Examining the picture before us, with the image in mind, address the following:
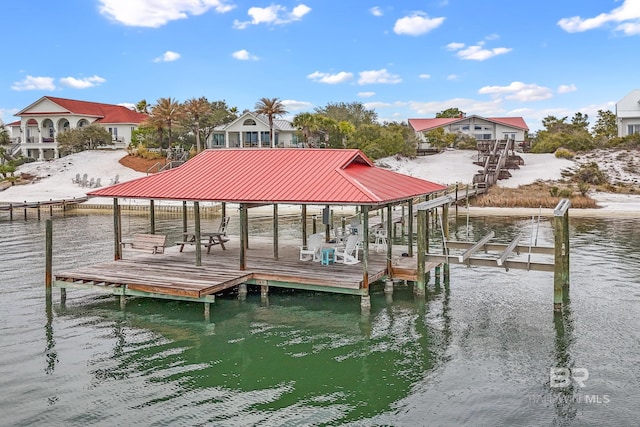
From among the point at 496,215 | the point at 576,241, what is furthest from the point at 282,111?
the point at 576,241

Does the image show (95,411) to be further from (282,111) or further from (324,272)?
(282,111)

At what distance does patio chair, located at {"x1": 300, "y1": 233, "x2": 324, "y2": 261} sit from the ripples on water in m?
1.18

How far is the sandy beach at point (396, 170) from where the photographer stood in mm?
52719

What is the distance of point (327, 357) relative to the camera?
13477 mm

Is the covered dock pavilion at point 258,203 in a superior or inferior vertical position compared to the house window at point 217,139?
inferior

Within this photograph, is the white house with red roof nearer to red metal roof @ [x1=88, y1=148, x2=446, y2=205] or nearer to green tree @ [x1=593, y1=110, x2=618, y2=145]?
green tree @ [x1=593, y1=110, x2=618, y2=145]

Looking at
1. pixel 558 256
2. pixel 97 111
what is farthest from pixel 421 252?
pixel 97 111

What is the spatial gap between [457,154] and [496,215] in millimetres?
23706

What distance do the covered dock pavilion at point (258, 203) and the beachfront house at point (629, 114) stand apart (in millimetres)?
59736

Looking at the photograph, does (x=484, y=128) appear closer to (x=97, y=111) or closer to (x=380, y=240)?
(x=97, y=111)

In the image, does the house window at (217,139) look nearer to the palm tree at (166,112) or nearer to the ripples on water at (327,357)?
the palm tree at (166,112)

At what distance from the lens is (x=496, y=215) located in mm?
43062

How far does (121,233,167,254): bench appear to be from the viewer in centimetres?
1959

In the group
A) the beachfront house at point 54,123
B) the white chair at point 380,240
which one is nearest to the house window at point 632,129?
the white chair at point 380,240
